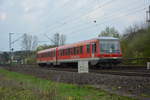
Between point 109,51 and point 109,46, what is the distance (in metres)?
0.59

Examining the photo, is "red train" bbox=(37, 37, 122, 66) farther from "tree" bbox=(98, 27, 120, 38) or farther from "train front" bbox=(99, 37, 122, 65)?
"tree" bbox=(98, 27, 120, 38)

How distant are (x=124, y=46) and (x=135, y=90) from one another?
28291 millimetres

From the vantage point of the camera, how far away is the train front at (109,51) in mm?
21891

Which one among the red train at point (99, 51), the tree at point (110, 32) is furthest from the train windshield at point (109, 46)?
the tree at point (110, 32)

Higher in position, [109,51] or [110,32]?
[110,32]

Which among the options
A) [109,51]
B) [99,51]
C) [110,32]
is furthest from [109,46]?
[110,32]

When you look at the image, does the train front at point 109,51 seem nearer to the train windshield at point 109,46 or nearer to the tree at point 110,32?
the train windshield at point 109,46

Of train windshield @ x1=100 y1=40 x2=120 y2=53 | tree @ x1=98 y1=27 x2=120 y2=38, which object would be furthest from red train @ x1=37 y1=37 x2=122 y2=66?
tree @ x1=98 y1=27 x2=120 y2=38

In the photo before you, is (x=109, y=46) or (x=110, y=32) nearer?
(x=109, y=46)

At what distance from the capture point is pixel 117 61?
2245cm

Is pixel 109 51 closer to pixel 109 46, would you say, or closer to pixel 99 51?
pixel 109 46

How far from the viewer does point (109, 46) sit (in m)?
22.8

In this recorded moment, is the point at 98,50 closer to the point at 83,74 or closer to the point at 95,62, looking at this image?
the point at 95,62

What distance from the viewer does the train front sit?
71.8ft
